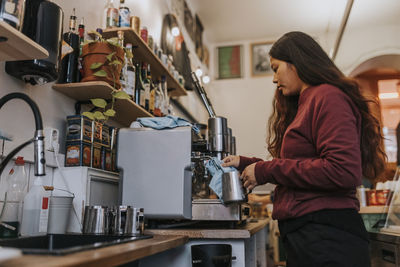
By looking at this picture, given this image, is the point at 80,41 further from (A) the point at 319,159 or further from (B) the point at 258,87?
(B) the point at 258,87

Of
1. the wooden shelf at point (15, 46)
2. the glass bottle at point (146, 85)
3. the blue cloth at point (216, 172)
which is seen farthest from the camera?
the glass bottle at point (146, 85)

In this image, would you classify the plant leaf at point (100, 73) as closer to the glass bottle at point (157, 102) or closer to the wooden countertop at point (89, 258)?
the glass bottle at point (157, 102)

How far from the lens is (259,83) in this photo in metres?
5.47

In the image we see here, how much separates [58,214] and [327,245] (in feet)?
3.16

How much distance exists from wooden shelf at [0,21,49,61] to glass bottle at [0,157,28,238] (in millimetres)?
389

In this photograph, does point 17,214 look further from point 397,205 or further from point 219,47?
point 219,47

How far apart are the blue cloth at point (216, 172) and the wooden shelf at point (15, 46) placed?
75 centimetres

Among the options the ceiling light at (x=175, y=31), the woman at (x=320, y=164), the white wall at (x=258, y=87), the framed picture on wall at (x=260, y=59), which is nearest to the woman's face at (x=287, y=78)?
the woman at (x=320, y=164)

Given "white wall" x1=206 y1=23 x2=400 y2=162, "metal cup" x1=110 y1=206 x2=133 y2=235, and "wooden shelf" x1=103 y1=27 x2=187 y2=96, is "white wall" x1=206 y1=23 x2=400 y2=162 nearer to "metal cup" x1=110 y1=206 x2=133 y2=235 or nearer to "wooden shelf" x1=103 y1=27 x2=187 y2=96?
"wooden shelf" x1=103 y1=27 x2=187 y2=96

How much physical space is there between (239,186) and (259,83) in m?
4.19

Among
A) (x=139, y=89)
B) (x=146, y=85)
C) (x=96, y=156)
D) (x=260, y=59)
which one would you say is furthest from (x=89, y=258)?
(x=260, y=59)

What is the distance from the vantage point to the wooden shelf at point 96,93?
1.71m

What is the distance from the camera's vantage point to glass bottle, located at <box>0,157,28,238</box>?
132 centimetres

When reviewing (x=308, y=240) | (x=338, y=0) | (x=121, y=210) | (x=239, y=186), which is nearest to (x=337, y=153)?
(x=308, y=240)
